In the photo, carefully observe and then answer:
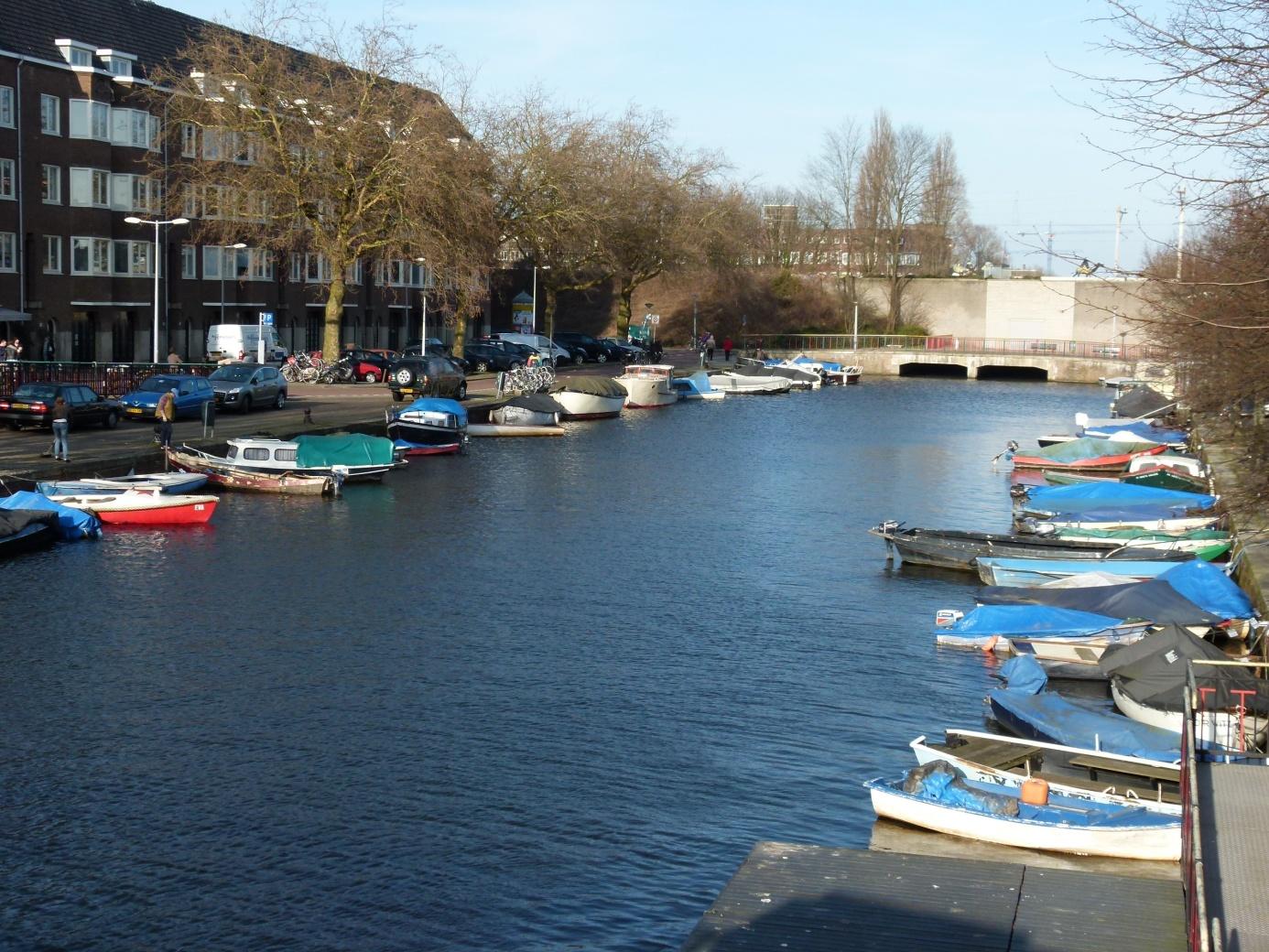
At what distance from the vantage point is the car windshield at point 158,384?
154 feet

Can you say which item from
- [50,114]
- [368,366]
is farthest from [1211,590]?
[50,114]

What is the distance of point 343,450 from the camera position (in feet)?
139

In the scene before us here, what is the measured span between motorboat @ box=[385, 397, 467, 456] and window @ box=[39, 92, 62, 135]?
22.5m

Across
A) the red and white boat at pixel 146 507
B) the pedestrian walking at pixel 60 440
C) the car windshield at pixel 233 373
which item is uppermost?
the car windshield at pixel 233 373

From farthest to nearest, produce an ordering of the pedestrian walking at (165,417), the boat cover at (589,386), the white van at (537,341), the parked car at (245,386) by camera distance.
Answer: the white van at (537,341)
the boat cover at (589,386)
the parked car at (245,386)
the pedestrian walking at (165,417)

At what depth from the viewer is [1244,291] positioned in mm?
23094

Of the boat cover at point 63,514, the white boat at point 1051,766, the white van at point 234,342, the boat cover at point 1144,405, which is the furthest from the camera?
the white van at point 234,342

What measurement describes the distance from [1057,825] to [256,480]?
28869 mm

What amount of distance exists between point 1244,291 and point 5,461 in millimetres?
28753

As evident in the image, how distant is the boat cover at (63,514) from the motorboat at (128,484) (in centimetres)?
91

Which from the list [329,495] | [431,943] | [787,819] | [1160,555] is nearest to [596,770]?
[787,819]

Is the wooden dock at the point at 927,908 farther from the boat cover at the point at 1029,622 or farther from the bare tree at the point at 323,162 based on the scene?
the bare tree at the point at 323,162

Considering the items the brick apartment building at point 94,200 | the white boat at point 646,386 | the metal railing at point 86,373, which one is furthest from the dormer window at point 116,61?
the white boat at point 646,386

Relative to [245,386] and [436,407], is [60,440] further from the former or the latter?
[436,407]
